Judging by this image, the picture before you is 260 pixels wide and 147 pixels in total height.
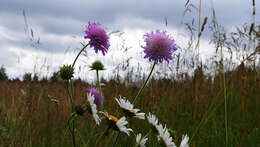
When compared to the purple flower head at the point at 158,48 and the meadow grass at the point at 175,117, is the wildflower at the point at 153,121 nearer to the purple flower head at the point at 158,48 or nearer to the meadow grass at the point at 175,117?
the purple flower head at the point at 158,48

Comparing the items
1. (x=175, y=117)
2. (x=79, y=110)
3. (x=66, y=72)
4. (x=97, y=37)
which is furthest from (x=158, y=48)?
(x=175, y=117)

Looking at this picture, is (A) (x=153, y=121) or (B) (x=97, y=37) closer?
(A) (x=153, y=121)

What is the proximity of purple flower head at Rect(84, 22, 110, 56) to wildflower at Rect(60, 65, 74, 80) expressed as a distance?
8.8 inches

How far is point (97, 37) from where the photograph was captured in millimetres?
1219

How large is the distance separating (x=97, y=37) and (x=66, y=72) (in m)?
0.27

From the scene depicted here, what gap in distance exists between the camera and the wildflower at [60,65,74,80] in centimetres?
98

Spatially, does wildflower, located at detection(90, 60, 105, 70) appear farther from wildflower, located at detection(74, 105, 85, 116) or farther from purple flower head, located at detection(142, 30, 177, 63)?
wildflower, located at detection(74, 105, 85, 116)

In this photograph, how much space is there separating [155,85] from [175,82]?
0.27 metres

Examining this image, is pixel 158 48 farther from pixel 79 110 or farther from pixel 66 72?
pixel 79 110

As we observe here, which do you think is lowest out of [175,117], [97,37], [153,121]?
[175,117]

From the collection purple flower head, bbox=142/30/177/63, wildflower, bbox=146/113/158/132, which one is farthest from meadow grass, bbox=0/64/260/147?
wildflower, bbox=146/113/158/132

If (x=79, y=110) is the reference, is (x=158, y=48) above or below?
above

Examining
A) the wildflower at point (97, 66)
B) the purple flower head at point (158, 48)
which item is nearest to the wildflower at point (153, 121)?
the purple flower head at point (158, 48)

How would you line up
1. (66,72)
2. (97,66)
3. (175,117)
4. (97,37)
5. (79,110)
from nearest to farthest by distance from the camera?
→ (79,110)
(66,72)
(97,37)
(97,66)
(175,117)
